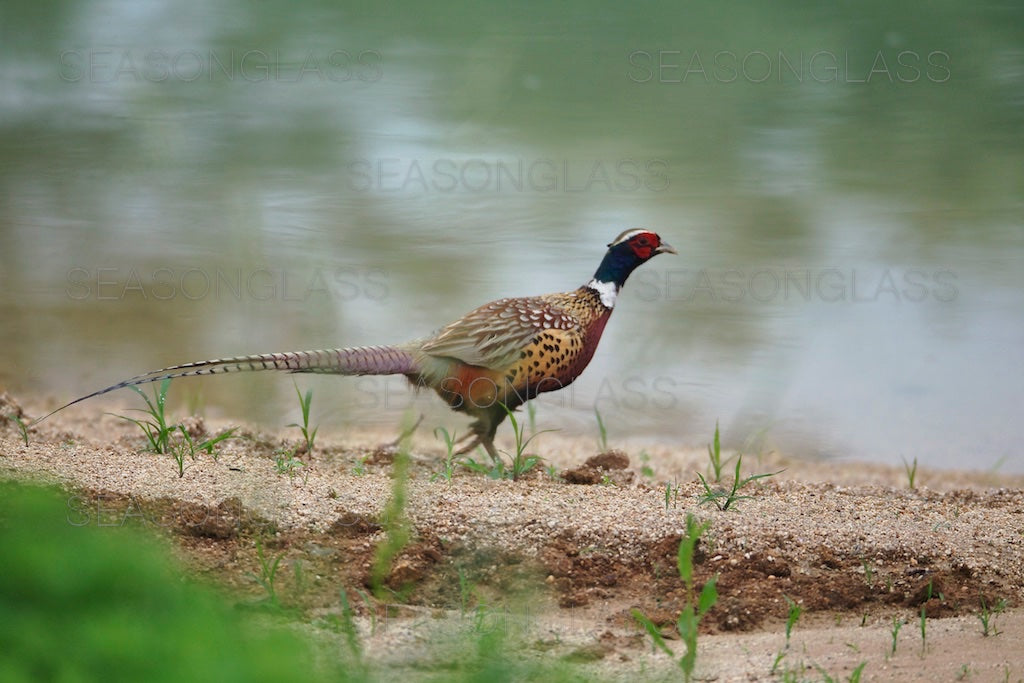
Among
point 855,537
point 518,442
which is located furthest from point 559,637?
point 518,442

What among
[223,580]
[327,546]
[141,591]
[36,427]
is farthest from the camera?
[36,427]

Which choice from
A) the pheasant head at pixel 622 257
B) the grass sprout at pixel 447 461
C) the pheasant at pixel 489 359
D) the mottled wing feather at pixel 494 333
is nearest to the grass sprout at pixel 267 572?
the grass sprout at pixel 447 461

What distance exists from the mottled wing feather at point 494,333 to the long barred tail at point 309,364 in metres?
0.16

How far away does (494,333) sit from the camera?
445cm

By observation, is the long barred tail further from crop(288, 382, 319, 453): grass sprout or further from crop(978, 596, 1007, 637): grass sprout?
crop(978, 596, 1007, 637): grass sprout

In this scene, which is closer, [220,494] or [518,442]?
[220,494]

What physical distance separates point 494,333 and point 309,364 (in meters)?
0.79

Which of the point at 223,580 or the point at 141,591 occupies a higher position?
the point at 141,591

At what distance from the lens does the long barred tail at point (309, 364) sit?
12.3 ft

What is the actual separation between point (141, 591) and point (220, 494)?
1.55 m

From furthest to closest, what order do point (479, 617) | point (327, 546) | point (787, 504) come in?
point (787, 504), point (327, 546), point (479, 617)

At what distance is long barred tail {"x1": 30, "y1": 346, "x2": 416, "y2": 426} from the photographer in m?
3.75

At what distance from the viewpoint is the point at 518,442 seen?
4207 mm

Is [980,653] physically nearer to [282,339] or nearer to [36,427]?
[282,339]
